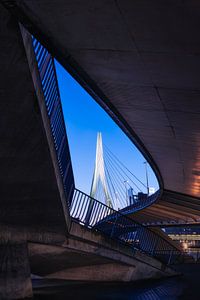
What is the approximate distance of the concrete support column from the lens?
26.7ft

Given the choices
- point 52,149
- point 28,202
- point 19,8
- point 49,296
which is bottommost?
point 49,296

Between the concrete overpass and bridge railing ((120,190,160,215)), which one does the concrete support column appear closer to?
the concrete overpass

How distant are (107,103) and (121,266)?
8839 mm

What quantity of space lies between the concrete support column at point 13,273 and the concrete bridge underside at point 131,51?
4769mm

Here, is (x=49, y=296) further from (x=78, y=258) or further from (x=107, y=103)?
(x=107, y=103)

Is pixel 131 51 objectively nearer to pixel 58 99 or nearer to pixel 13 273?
pixel 58 99

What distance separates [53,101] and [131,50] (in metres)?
2.58

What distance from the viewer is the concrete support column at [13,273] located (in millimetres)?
8141

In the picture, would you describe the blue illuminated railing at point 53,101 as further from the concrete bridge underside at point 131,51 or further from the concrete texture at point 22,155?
the concrete texture at point 22,155

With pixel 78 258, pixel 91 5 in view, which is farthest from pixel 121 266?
pixel 91 5

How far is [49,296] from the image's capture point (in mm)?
9820

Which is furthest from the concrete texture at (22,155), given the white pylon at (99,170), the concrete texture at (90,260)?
the white pylon at (99,170)

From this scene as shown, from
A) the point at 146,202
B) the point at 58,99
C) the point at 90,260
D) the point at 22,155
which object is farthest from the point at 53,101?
the point at 146,202

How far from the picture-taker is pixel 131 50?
215 inches
